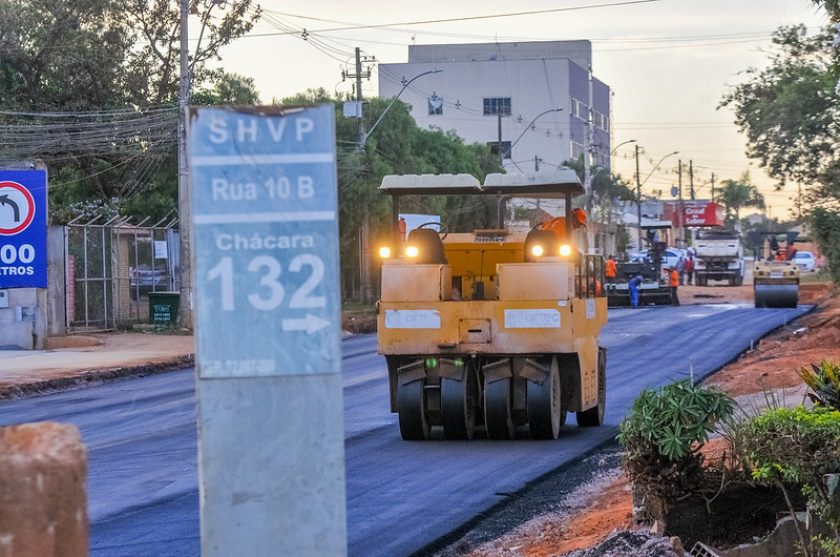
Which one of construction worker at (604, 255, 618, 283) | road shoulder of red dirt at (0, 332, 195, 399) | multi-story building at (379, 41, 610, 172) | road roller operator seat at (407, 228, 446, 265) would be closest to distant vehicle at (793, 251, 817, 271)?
multi-story building at (379, 41, 610, 172)

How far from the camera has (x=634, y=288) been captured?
53719 millimetres

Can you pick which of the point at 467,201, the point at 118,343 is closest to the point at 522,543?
the point at 118,343

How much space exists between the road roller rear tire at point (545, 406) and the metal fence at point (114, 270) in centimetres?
2206

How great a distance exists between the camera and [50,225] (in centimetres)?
3688

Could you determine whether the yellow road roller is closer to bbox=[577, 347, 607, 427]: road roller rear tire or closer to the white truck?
the white truck

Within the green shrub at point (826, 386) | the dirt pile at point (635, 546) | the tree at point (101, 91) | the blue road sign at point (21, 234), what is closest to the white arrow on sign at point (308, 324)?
the dirt pile at point (635, 546)

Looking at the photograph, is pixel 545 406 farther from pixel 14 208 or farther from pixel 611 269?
pixel 611 269

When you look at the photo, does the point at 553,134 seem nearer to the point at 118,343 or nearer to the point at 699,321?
the point at 699,321

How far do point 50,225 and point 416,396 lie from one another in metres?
23.6

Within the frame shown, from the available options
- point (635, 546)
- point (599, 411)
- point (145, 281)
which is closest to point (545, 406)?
point (599, 411)

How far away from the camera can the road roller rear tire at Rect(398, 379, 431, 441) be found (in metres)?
15.6

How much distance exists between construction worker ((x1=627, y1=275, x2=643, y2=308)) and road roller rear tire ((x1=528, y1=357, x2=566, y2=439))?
3824cm

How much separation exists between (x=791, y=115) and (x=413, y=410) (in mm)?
32474

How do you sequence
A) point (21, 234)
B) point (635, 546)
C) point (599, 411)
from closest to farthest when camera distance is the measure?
point (635, 546)
point (599, 411)
point (21, 234)
